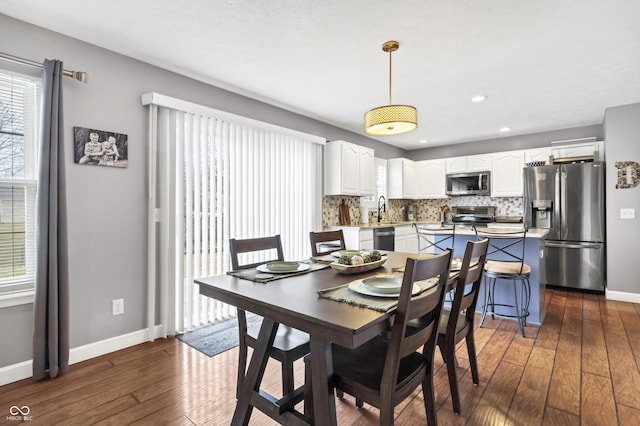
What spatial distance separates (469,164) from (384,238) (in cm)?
223

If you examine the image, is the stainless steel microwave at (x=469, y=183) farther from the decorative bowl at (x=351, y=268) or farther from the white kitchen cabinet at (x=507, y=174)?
the decorative bowl at (x=351, y=268)

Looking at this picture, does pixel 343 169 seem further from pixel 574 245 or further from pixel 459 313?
pixel 574 245

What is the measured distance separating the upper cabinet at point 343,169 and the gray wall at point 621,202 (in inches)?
122

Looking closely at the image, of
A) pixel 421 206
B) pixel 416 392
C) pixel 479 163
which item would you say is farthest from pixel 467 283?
pixel 421 206

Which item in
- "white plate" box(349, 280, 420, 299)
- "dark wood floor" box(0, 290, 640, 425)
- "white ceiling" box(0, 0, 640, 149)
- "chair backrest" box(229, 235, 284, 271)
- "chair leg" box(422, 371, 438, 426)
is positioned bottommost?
"dark wood floor" box(0, 290, 640, 425)

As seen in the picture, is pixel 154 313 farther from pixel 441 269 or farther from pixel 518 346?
pixel 518 346

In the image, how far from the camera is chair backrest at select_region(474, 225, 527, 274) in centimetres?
289

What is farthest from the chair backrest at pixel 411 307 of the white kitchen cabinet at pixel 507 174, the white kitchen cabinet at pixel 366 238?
the white kitchen cabinet at pixel 507 174

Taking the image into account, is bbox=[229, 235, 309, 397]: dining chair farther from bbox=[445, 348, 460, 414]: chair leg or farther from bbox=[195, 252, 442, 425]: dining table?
bbox=[445, 348, 460, 414]: chair leg

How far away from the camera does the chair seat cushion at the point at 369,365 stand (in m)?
1.31

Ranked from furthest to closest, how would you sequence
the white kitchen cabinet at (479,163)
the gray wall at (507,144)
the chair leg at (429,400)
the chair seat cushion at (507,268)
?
the white kitchen cabinet at (479,163) → the gray wall at (507,144) → the chair seat cushion at (507,268) → the chair leg at (429,400)

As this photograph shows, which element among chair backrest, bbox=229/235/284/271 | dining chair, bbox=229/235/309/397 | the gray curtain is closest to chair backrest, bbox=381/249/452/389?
dining chair, bbox=229/235/309/397

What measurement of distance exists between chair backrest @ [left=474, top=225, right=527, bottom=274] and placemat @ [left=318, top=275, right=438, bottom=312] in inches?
69.5

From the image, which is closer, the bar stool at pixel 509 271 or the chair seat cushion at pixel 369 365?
the chair seat cushion at pixel 369 365
